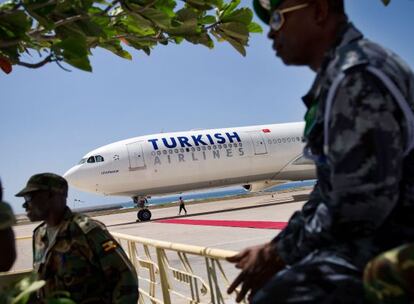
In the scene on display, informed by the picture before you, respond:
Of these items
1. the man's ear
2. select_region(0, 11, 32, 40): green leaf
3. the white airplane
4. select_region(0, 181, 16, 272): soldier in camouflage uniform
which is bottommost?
the white airplane

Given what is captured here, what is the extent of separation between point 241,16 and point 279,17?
3.79 ft

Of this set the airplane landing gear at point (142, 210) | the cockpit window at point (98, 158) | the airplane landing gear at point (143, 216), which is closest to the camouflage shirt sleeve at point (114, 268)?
the cockpit window at point (98, 158)

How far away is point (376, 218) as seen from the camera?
118 centimetres

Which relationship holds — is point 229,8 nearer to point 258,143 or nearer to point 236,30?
point 236,30

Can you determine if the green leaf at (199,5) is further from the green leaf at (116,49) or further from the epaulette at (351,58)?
the epaulette at (351,58)

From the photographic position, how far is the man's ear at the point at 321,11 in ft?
4.66

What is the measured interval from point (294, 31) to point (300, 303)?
0.79 m

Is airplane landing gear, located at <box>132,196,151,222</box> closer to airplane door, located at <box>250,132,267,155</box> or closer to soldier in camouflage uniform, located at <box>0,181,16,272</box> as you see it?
airplane door, located at <box>250,132,267,155</box>

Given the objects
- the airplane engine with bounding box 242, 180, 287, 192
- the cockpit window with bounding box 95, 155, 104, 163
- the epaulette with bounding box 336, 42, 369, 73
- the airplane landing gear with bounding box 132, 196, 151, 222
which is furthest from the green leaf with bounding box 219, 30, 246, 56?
the airplane engine with bounding box 242, 180, 287, 192

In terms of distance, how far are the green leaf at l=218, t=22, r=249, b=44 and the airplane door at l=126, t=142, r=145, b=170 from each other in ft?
60.0

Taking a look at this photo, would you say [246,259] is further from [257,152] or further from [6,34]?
[257,152]

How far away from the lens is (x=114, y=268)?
8.20 feet

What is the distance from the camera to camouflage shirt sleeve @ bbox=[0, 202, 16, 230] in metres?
1.32

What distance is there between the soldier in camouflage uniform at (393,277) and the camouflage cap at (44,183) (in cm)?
211
